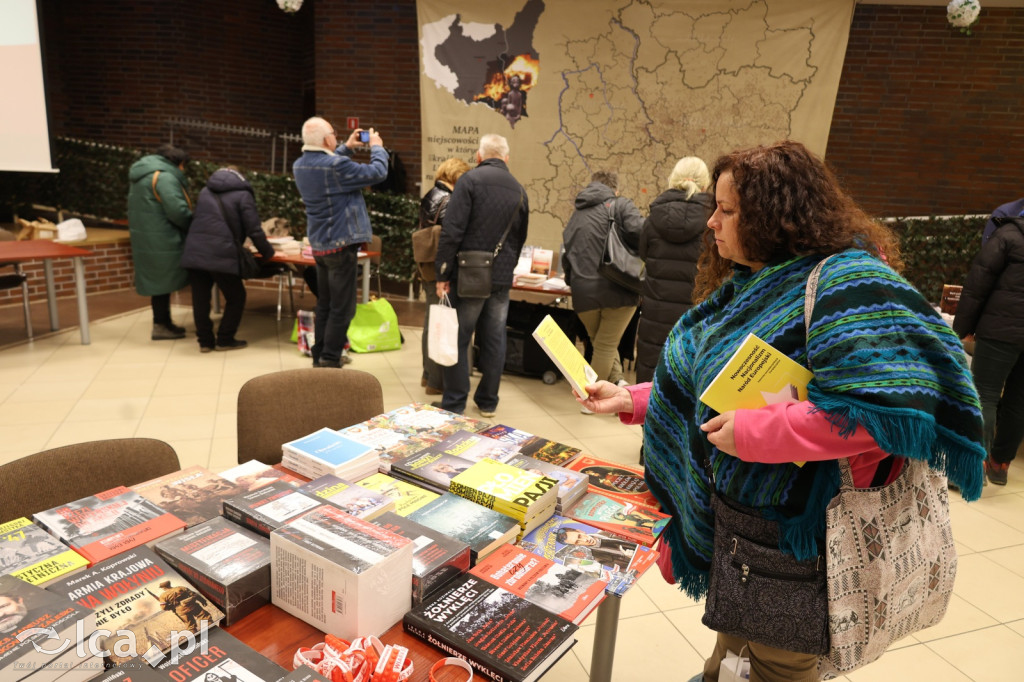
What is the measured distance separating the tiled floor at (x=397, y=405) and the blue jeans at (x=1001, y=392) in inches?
10.6

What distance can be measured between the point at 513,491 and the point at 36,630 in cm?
95

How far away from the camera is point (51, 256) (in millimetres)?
5027

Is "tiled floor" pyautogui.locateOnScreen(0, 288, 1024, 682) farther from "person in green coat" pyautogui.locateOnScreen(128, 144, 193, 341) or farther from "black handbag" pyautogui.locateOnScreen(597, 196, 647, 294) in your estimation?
"black handbag" pyautogui.locateOnScreen(597, 196, 647, 294)

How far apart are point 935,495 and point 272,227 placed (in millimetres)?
6333

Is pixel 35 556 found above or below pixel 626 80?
below

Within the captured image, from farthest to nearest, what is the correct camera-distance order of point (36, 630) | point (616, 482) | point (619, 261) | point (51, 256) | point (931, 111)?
point (931, 111) < point (51, 256) < point (619, 261) < point (616, 482) < point (36, 630)

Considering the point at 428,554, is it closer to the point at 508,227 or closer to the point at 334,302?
the point at 508,227

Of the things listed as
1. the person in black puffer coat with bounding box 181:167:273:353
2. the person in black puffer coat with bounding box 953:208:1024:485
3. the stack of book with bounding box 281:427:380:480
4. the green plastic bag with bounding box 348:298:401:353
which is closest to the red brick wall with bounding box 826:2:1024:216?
the person in black puffer coat with bounding box 953:208:1024:485

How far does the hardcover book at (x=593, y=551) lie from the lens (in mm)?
1430

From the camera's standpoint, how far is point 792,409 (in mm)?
1155

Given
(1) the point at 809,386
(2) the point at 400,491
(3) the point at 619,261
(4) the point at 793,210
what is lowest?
(2) the point at 400,491

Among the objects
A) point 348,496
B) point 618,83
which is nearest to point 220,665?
point 348,496

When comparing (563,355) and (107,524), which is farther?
(563,355)

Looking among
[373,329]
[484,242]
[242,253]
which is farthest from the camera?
[373,329]
